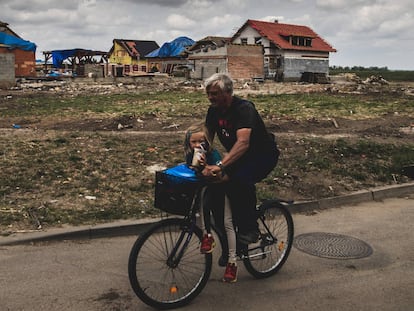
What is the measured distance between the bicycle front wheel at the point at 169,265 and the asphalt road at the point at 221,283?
0.15 metres

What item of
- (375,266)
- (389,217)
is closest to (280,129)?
(389,217)

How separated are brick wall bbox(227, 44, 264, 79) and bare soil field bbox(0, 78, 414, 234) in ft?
110

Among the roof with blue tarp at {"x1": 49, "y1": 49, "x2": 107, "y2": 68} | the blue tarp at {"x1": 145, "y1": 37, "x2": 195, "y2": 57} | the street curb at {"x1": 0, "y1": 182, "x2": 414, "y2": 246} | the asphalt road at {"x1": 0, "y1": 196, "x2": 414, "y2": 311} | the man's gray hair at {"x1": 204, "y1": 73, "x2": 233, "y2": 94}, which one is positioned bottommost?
the asphalt road at {"x1": 0, "y1": 196, "x2": 414, "y2": 311}

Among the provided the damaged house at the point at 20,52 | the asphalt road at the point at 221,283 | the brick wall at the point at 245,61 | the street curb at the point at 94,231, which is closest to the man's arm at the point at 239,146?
the asphalt road at the point at 221,283

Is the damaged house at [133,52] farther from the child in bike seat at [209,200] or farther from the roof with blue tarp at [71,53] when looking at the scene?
the child in bike seat at [209,200]

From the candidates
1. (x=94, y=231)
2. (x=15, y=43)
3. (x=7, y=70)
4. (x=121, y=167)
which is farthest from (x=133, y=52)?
(x=94, y=231)

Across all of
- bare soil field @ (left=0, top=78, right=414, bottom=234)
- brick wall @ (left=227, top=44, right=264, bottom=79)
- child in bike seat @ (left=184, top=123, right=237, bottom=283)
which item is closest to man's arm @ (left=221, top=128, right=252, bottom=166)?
child in bike seat @ (left=184, top=123, right=237, bottom=283)

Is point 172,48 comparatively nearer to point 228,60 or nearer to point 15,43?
point 228,60

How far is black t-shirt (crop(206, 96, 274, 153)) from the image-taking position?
4.14 metres

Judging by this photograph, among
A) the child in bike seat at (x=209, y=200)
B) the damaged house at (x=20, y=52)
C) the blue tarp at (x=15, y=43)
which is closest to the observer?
the child in bike seat at (x=209, y=200)

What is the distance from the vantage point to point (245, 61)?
158ft

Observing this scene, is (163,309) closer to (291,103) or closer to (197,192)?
(197,192)

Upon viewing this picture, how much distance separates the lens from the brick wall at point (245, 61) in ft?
153

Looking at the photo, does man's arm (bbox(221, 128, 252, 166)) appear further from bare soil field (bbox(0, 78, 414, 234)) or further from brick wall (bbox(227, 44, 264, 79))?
brick wall (bbox(227, 44, 264, 79))
